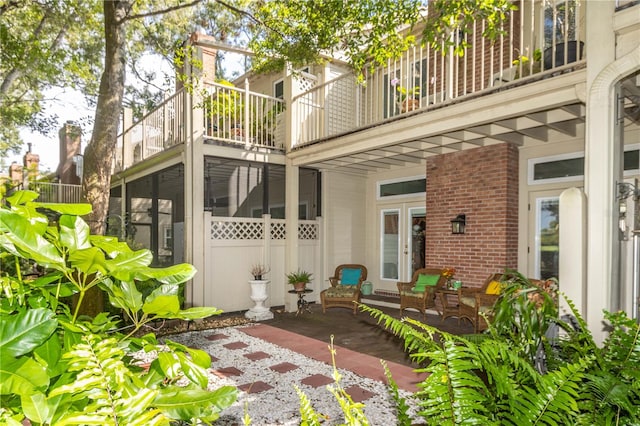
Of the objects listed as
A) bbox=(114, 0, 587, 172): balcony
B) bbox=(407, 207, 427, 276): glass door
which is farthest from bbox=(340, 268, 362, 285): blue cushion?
bbox=(114, 0, 587, 172): balcony

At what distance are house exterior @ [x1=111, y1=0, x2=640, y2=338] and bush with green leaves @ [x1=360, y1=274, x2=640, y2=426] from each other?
62.5 inches

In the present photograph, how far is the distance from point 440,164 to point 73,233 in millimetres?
7244

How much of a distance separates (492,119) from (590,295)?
2386 millimetres

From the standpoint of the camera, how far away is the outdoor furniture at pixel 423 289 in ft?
21.3

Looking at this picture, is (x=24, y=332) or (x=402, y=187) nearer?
(x=24, y=332)

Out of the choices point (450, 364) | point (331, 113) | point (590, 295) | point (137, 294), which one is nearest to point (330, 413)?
point (590, 295)

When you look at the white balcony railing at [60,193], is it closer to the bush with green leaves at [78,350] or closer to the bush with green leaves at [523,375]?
the bush with green leaves at [78,350]

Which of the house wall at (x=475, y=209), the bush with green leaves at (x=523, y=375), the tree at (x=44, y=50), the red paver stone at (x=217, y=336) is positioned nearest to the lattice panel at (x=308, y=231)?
the house wall at (x=475, y=209)

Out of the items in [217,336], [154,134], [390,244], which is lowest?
[217,336]

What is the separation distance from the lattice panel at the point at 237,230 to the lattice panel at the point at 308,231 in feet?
3.01

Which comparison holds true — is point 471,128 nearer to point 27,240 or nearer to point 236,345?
point 236,345

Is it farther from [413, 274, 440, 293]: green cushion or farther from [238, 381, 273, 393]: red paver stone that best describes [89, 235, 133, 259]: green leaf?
[413, 274, 440, 293]: green cushion

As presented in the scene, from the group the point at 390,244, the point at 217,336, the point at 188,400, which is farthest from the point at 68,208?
the point at 390,244

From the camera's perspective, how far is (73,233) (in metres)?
0.72
